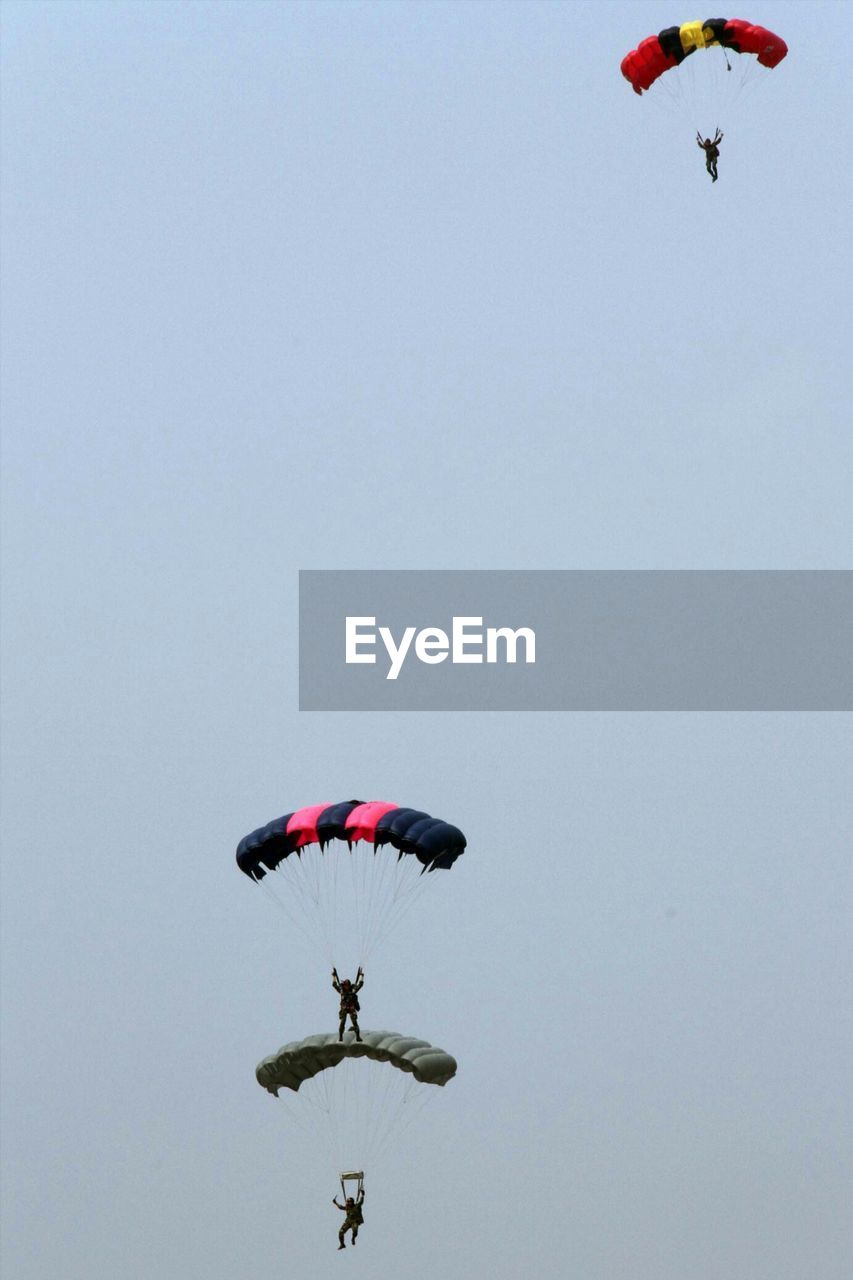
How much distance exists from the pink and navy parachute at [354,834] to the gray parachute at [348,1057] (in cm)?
290

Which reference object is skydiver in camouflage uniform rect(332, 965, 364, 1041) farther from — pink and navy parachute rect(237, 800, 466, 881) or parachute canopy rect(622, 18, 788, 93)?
parachute canopy rect(622, 18, 788, 93)

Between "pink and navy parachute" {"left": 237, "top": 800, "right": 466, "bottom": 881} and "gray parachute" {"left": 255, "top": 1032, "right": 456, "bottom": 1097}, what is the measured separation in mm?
2902

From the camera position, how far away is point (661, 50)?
44375 millimetres

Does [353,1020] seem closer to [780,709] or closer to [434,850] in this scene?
[434,850]

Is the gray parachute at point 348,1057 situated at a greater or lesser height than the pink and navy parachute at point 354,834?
lesser

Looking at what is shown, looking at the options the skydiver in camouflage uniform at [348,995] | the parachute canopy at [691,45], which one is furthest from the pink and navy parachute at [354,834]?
the parachute canopy at [691,45]

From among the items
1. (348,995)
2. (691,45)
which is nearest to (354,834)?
(348,995)

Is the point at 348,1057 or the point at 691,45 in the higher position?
the point at 691,45

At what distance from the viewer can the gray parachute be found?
1412 inches

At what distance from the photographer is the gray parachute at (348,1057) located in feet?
118

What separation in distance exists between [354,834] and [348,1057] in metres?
3.81

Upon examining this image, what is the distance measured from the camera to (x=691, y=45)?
44.2 meters

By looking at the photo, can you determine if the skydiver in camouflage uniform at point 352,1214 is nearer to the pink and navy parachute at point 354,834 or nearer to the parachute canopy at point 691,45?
the pink and navy parachute at point 354,834

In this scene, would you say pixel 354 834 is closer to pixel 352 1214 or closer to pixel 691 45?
pixel 352 1214
